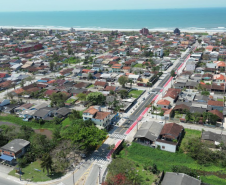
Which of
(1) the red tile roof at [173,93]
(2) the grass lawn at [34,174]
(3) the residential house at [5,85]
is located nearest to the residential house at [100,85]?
(1) the red tile roof at [173,93]

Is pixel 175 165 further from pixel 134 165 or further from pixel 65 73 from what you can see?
pixel 65 73

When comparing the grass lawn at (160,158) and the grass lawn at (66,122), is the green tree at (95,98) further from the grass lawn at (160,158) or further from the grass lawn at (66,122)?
the grass lawn at (160,158)

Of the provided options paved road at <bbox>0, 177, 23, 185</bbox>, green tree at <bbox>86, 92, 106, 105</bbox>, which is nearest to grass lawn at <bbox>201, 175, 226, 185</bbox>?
paved road at <bbox>0, 177, 23, 185</bbox>

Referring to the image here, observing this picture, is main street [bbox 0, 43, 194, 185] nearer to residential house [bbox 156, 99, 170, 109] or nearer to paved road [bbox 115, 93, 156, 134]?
paved road [bbox 115, 93, 156, 134]

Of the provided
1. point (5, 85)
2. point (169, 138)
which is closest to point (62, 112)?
point (169, 138)

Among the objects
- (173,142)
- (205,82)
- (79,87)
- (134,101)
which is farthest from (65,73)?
(173,142)
